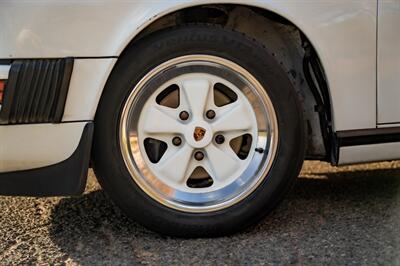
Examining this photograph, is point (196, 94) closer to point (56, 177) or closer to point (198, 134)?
point (198, 134)

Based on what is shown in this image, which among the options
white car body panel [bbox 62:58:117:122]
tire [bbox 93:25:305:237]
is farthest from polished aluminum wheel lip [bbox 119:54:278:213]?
white car body panel [bbox 62:58:117:122]

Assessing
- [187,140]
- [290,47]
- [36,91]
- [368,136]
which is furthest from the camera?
[290,47]

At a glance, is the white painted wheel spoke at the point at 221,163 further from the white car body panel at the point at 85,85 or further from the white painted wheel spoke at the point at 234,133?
the white car body panel at the point at 85,85

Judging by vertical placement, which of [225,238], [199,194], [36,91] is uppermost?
[36,91]

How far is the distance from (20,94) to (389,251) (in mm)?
1807

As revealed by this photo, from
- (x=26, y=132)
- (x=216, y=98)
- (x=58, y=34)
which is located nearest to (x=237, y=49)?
(x=216, y=98)

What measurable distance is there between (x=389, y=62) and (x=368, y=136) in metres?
0.37

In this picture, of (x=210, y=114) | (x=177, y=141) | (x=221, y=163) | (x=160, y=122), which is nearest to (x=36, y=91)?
(x=160, y=122)

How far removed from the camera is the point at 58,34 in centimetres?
324

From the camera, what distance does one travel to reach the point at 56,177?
334 centimetres

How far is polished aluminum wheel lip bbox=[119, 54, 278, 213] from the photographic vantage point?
3.42 metres

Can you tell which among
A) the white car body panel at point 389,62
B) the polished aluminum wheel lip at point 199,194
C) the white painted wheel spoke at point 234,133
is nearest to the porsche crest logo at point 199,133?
the white painted wheel spoke at point 234,133

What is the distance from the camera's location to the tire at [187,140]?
338 cm

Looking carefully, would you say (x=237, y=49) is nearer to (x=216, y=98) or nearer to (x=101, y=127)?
(x=216, y=98)
